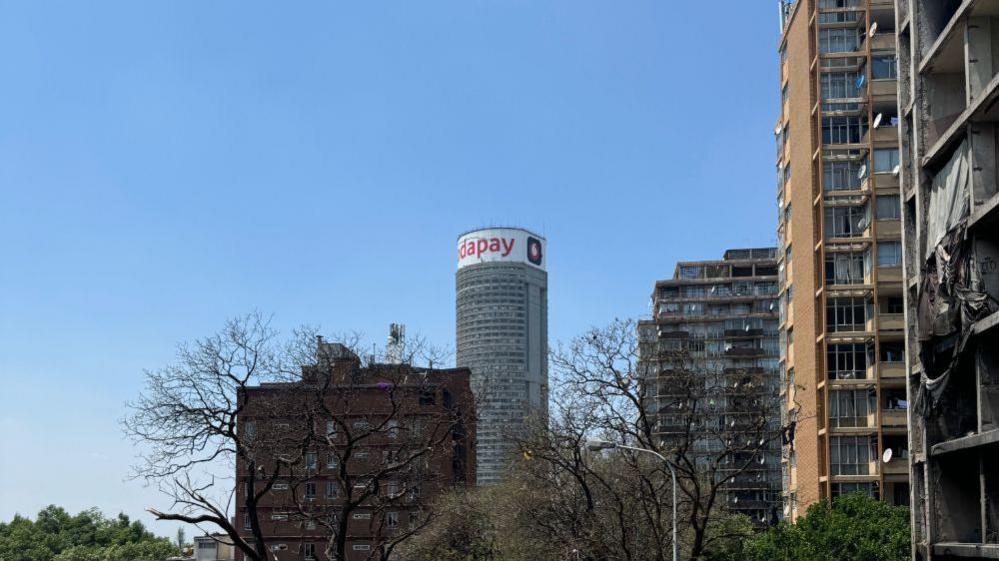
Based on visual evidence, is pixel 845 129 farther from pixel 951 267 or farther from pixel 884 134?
pixel 951 267

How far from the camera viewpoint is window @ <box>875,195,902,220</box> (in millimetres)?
56938

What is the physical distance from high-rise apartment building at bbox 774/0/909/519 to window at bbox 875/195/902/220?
5 cm

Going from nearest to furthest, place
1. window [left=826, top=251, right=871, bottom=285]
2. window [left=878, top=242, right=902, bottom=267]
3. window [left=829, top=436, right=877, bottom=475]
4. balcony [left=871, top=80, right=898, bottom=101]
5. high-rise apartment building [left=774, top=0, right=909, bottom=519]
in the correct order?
window [left=829, top=436, right=877, bottom=475], high-rise apartment building [left=774, top=0, right=909, bottom=519], window [left=878, top=242, right=902, bottom=267], window [left=826, top=251, right=871, bottom=285], balcony [left=871, top=80, right=898, bottom=101]

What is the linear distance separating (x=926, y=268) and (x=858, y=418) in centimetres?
3152

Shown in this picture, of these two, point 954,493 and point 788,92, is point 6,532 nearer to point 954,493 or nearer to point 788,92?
point 788,92

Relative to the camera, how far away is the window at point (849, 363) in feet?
186

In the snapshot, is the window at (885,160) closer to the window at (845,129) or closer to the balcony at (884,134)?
the balcony at (884,134)

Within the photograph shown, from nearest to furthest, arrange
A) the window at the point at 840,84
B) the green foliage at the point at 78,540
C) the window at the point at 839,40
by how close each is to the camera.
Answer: the window at the point at 840,84, the window at the point at 839,40, the green foliage at the point at 78,540

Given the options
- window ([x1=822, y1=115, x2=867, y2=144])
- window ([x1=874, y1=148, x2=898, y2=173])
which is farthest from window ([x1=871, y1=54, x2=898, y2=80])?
window ([x1=874, y1=148, x2=898, y2=173])

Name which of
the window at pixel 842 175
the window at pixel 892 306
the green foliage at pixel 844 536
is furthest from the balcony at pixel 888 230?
the green foliage at pixel 844 536

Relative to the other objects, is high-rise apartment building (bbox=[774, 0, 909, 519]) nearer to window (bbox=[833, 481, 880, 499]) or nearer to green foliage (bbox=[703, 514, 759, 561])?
window (bbox=[833, 481, 880, 499])

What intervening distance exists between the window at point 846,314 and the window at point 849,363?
0.93m

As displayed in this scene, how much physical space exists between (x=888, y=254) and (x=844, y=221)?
2.90m

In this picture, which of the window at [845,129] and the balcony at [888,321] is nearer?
the balcony at [888,321]
